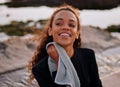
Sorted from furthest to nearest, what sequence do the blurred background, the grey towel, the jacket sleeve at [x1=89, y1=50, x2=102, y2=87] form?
the blurred background, the jacket sleeve at [x1=89, y1=50, x2=102, y2=87], the grey towel

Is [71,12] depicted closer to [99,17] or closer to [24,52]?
[24,52]

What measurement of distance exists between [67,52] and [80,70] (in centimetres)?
14

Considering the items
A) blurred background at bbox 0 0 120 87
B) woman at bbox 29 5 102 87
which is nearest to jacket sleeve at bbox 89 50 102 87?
woman at bbox 29 5 102 87

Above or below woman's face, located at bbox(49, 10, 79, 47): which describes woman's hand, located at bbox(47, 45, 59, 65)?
below

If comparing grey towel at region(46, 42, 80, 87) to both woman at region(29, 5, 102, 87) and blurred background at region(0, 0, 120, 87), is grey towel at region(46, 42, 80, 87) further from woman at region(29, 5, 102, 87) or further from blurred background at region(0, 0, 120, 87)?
blurred background at region(0, 0, 120, 87)

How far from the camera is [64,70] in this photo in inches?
78.6

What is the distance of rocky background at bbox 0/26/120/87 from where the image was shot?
19.3ft

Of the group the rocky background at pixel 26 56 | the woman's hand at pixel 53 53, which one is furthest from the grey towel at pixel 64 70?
the rocky background at pixel 26 56

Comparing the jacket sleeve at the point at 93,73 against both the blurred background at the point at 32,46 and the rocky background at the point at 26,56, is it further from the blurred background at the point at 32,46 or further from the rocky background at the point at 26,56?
the rocky background at the point at 26,56

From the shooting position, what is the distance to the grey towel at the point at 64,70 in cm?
199

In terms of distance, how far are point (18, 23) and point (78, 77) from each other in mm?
11243

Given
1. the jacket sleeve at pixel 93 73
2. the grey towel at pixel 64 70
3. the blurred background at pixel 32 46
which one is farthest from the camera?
the blurred background at pixel 32 46

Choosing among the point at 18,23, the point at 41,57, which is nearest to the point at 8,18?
the point at 18,23

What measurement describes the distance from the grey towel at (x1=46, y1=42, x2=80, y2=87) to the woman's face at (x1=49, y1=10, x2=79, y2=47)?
48mm
